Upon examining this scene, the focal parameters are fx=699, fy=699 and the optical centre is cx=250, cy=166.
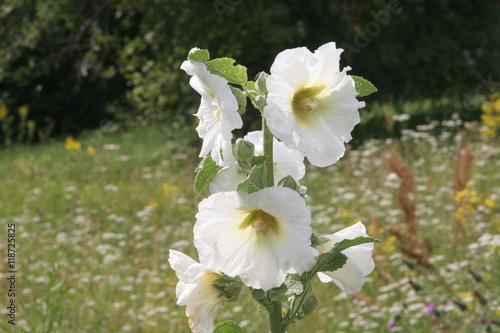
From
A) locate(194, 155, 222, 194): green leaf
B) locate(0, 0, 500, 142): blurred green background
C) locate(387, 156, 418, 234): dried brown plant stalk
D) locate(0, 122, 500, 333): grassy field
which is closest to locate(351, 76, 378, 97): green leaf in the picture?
locate(194, 155, 222, 194): green leaf

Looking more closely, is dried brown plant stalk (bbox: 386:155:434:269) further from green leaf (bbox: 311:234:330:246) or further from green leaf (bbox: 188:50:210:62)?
green leaf (bbox: 188:50:210:62)

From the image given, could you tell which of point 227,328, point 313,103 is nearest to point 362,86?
point 313,103

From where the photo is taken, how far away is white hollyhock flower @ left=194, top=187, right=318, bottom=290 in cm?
98

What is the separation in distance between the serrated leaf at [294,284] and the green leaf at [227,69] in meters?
0.31

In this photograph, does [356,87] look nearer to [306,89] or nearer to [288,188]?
[306,89]

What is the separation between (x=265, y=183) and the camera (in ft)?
3.41

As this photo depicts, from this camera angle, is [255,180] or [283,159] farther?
[283,159]

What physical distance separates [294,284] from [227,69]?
0.34 metres

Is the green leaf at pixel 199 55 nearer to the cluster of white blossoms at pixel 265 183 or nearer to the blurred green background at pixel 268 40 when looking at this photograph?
the cluster of white blossoms at pixel 265 183

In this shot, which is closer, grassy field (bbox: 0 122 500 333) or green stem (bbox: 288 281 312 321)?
green stem (bbox: 288 281 312 321)

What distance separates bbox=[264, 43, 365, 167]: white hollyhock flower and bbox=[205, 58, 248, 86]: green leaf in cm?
5

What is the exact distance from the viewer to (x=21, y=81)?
926cm

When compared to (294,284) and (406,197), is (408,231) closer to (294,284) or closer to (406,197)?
(406,197)

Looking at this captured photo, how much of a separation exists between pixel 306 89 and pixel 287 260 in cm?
27
